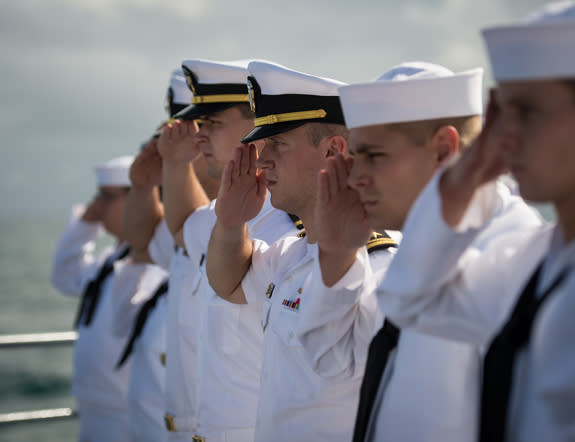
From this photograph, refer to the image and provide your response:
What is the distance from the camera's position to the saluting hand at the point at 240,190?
3.28m

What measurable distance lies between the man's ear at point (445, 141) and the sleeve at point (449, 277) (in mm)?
383

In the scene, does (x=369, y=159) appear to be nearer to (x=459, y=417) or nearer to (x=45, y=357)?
(x=459, y=417)

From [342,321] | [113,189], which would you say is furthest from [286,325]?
[113,189]

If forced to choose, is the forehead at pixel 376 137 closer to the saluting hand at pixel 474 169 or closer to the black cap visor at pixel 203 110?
the saluting hand at pixel 474 169

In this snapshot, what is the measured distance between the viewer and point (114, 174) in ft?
22.2

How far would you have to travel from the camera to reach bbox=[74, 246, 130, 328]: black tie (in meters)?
6.26

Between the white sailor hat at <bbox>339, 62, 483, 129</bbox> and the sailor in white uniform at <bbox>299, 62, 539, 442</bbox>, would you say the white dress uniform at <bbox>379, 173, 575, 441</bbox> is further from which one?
the white sailor hat at <bbox>339, 62, 483, 129</bbox>

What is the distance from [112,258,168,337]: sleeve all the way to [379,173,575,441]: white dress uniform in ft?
13.4

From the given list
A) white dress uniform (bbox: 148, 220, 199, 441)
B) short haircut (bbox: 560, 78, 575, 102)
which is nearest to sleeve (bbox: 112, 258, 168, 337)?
white dress uniform (bbox: 148, 220, 199, 441)

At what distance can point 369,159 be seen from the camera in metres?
2.15

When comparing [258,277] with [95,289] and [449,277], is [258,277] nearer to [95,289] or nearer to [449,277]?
[449,277]

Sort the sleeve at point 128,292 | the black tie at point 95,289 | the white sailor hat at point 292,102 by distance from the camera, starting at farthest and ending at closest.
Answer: the black tie at point 95,289 < the sleeve at point 128,292 < the white sailor hat at point 292,102

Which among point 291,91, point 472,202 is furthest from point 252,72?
point 472,202

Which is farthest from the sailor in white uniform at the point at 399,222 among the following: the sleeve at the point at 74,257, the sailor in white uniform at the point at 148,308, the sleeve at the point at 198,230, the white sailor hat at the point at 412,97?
the sleeve at the point at 74,257
